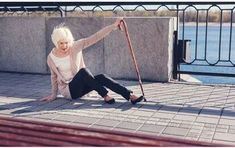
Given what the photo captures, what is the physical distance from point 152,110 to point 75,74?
1220 mm

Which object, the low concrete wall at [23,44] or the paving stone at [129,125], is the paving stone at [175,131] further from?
the low concrete wall at [23,44]

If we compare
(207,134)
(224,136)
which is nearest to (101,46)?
(207,134)

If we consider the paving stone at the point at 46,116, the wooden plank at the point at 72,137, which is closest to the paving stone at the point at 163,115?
the paving stone at the point at 46,116

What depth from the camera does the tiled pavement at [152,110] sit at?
4.18 metres

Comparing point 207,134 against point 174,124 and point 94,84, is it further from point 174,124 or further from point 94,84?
point 94,84

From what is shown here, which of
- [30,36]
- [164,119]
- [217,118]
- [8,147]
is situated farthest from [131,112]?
[30,36]

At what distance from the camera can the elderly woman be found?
5.22 m

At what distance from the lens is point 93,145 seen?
96.6 inches

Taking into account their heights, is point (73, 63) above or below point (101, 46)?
below

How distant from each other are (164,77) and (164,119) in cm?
227

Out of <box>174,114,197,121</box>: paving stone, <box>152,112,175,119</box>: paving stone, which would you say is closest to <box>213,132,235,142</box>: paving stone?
<box>174,114,197,121</box>: paving stone

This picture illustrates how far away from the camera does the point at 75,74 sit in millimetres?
5410

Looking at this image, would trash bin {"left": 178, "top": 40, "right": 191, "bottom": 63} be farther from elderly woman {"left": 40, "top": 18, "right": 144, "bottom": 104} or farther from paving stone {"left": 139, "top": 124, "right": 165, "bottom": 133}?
paving stone {"left": 139, "top": 124, "right": 165, "bottom": 133}

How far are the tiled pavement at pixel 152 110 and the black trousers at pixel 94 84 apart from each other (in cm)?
17
